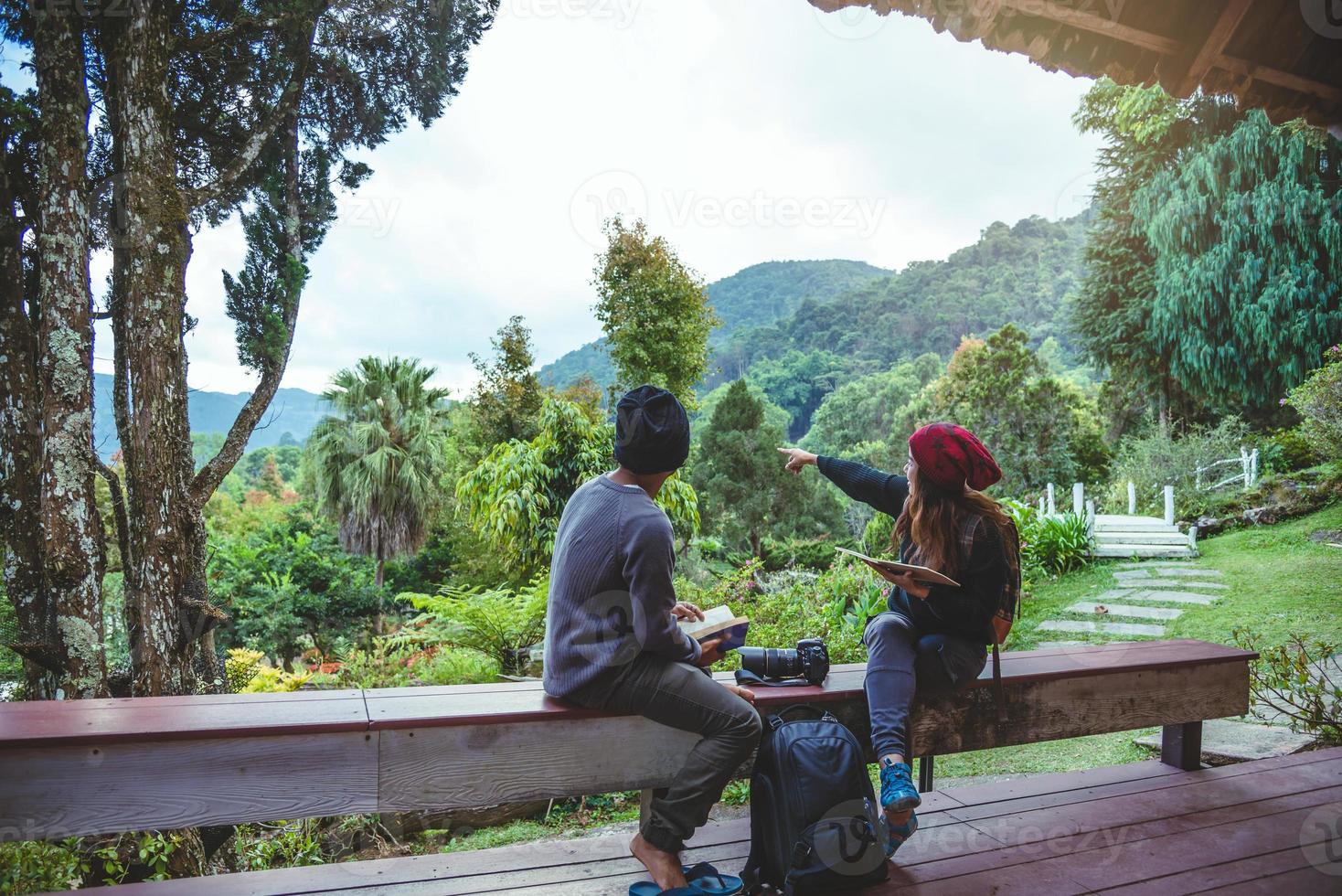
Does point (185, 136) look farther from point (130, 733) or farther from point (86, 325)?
point (130, 733)

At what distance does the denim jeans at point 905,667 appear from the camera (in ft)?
6.48

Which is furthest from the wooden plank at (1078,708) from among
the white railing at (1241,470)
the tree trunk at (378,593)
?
the tree trunk at (378,593)

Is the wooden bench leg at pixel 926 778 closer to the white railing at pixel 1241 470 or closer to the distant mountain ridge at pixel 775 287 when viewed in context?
the white railing at pixel 1241 470

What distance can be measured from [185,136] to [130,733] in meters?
6.37

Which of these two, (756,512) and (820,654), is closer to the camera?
(820,654)

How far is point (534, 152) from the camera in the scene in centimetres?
3797

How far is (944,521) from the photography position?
6.93 feet

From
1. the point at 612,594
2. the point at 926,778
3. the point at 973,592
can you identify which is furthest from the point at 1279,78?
the point at 612,594

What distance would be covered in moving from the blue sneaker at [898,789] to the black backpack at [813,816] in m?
0.05

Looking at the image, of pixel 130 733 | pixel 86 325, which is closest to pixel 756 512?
pixel 86 325

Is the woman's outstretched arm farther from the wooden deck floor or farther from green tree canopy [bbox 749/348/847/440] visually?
green tree canopy [bbox 749/348/847/440]

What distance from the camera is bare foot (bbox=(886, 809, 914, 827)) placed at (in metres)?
1.83

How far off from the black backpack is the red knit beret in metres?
0.77

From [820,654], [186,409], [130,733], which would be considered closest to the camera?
[130,733]
